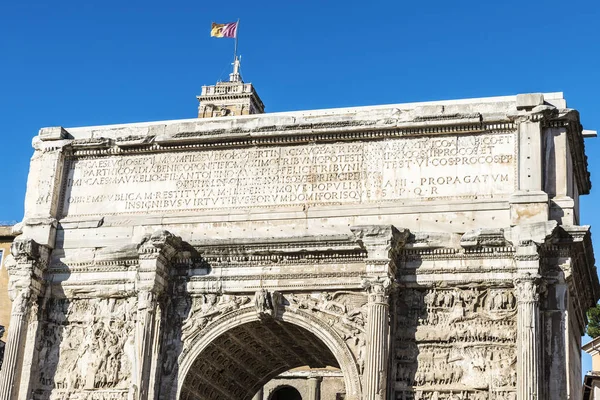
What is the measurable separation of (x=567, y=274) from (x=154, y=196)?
7.38 meters

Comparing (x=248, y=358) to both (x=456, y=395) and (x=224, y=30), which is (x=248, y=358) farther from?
(x=224, y=30)

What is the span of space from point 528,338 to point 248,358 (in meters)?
5.85

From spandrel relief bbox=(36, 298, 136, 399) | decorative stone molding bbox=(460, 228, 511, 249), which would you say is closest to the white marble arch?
spandrel relief bbox=(36, 298, 136, 399)

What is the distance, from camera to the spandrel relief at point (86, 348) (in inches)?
726

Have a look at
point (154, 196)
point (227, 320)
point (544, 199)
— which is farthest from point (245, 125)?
point (544, 199)

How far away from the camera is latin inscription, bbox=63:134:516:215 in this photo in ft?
59.2

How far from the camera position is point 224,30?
30.3 meters

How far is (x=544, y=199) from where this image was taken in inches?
672

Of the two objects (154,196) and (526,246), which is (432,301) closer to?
(526,246)

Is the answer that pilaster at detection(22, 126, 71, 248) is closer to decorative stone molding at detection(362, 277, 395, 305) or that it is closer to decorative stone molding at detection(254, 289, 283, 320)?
decorative stone molding at detection(254, 289, 283, 320)

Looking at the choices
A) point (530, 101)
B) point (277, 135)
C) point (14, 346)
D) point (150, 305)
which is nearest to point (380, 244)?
point (277, 135)

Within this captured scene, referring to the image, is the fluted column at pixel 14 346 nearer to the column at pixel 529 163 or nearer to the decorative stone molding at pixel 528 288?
the decorative stone molding at pixel 528 288

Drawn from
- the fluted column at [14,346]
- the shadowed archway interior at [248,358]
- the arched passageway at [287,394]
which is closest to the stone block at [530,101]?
the shadowed archway interior at [248,358]

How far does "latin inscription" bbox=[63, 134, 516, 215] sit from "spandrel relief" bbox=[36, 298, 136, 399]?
184 cm
